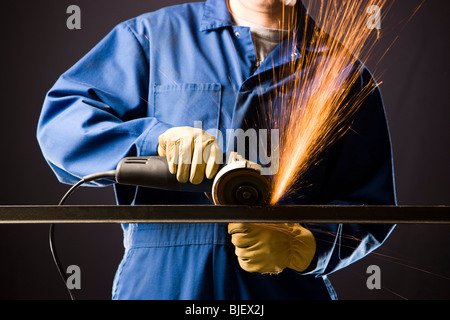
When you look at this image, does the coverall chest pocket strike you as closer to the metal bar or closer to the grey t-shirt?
the grey t-shirt

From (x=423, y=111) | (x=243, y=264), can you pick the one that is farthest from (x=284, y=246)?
(x=423, y=111)

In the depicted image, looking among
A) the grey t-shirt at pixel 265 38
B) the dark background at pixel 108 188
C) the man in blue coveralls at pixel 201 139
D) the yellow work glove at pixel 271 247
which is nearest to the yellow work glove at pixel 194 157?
the man in blue coveralls at pixel 201 139

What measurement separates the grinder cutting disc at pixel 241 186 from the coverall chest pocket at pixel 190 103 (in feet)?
0.99

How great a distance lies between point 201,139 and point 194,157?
1.4 inches

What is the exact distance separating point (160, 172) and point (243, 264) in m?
0.26

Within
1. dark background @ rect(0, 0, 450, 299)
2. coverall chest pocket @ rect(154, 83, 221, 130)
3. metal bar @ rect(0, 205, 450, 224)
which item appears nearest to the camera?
metal bar @ rect(0, 205, 450, 224)

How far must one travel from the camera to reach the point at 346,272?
1.54 m

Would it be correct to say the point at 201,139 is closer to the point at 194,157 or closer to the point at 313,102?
the point at 194,157

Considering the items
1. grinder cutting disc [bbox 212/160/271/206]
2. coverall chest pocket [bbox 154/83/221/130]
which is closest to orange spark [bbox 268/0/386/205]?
coverall chest pocket [bbox 154/83/221/130]

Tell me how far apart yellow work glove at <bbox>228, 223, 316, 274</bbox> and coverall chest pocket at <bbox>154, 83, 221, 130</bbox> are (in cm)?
24

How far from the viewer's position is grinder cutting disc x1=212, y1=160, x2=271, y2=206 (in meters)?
0.69

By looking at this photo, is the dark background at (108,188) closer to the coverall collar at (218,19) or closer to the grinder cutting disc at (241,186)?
the coverall collar at (218,19)

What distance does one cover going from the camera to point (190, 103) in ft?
3.28

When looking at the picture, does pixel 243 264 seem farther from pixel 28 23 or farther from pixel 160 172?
pixel 28 23
